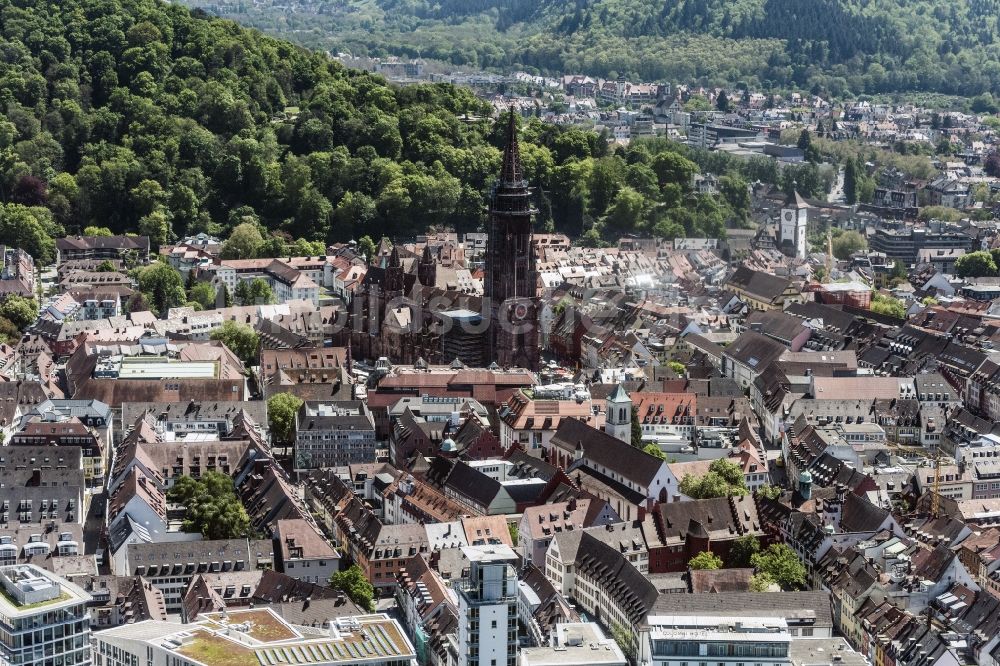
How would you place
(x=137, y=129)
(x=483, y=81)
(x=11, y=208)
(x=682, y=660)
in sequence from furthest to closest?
(x=483, y=81) → (x=137, y=129) → (x=11, y=208) → (x=682, y=660)

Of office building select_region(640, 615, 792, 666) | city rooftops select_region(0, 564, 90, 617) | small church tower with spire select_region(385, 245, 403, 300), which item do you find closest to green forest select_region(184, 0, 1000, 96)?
small church tower with spire select_region(385, 245, 403, 300)

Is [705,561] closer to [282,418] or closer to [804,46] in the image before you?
[282,418]

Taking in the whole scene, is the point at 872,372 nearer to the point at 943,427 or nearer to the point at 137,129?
the point at 943,427

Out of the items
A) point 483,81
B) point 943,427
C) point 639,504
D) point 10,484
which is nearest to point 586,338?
point 943,427

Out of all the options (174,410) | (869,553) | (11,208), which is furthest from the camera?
(11,208)

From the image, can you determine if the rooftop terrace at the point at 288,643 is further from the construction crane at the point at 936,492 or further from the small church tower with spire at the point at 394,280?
the small church tower with spire at the point at 394,280

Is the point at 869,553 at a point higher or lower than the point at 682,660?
lower
